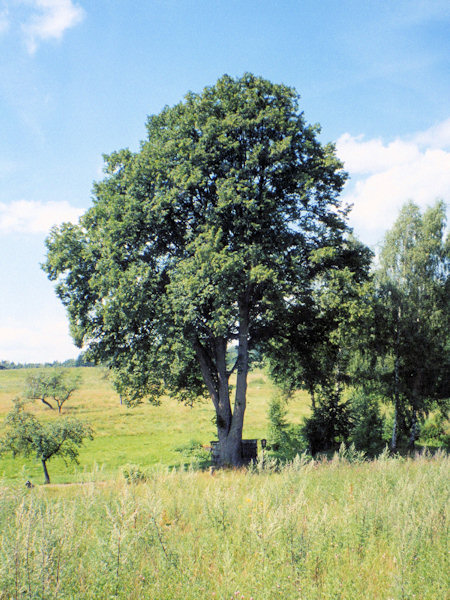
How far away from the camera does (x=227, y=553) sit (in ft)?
13.9

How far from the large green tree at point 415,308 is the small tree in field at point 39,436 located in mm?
19916

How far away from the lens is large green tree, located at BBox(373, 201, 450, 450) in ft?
74.4

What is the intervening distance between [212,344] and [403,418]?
16518 mm

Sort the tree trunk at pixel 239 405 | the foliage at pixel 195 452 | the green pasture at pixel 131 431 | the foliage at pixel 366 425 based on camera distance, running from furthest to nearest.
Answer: the foliage at pixel 195 452
the green pasture at pixel 131 431
the foliage at pixel 366 425
the tree trunk at pixel 239 405

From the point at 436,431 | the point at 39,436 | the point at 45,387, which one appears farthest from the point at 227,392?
the point at 45,387

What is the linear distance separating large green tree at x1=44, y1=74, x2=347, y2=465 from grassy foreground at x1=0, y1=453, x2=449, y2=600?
976 centimetres

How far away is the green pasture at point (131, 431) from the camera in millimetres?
27797

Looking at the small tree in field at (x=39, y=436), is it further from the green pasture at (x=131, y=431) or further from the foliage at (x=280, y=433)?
the foliage at (x=280, y=433)

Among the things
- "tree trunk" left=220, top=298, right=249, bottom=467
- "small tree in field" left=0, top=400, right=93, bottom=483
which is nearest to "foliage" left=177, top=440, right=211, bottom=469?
"small tree in field" left=0, top=400, right=93, bottom=483

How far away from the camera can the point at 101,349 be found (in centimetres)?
1877

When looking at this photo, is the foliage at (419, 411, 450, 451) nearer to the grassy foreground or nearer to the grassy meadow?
the grassy meadow

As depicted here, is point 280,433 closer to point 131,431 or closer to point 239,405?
point 239,405

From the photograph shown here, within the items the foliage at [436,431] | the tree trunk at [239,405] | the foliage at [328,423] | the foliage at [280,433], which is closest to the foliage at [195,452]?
the foliage at [280,433]

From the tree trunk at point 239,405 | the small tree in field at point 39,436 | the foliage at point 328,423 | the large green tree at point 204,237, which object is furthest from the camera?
the foliage at point 328,423
